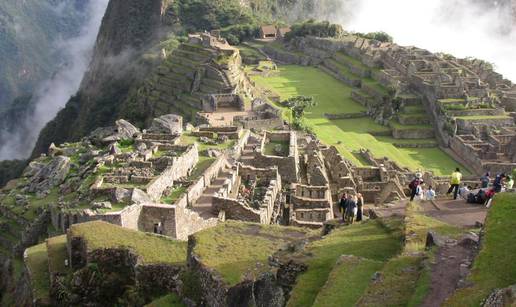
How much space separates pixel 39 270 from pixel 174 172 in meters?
7.45

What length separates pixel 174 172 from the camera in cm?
2566

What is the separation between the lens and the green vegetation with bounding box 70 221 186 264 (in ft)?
A: 55.3

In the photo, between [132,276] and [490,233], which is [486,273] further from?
[132,276]

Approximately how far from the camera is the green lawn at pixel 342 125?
53.1 metres

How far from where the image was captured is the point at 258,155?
3084 centimetres

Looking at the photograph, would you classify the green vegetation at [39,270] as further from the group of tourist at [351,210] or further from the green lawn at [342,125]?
the green lawn at [342,125]

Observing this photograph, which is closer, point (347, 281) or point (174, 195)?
point (347, 281)

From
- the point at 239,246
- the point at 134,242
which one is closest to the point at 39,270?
the point at 134,242

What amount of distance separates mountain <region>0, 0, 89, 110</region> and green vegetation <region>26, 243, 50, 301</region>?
108 metres

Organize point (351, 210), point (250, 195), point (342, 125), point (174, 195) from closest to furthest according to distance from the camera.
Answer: point (351, 210) → point (174, 195) → point (250, 195) → point (342, 125)

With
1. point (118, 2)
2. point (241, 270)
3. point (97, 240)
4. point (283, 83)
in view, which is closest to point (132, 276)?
point (97, 240)

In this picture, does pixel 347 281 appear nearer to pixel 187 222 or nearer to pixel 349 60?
pixel 187 222

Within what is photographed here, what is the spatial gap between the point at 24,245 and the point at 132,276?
9.00m

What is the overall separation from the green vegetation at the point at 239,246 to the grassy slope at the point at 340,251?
3.88ft
